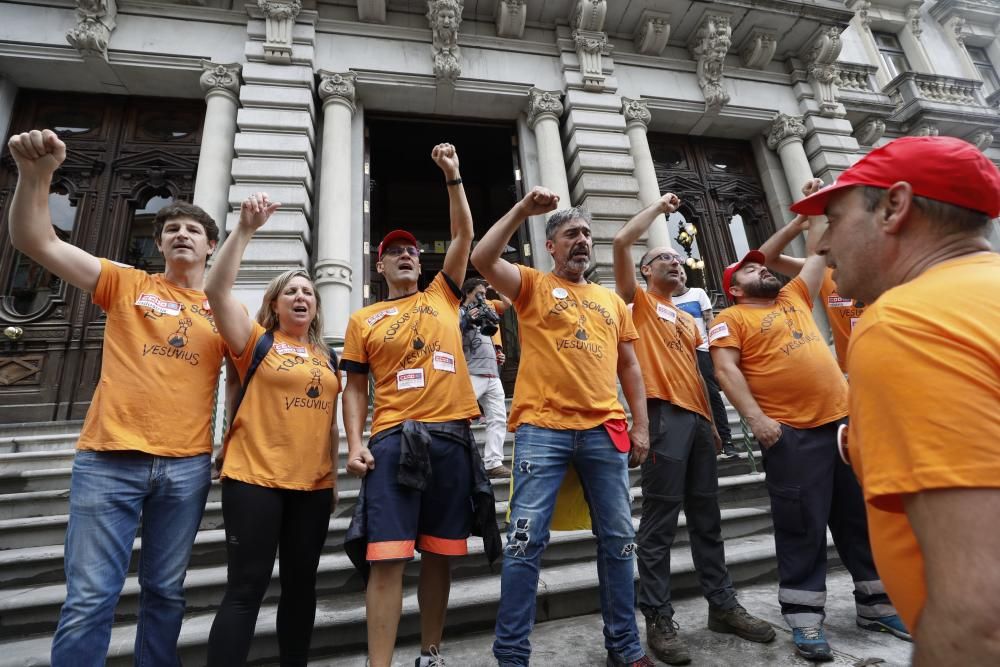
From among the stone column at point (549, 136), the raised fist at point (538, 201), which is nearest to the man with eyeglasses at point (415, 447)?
the raised fist at point (538, 201)

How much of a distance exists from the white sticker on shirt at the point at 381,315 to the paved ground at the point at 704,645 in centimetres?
204

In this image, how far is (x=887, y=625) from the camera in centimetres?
289

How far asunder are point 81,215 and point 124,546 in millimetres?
7234

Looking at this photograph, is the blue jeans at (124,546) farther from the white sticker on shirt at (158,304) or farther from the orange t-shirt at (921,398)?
the orange t-shirt at (921,398)

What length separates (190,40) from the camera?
7625 mm

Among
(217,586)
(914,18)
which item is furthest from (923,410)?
(914,18)

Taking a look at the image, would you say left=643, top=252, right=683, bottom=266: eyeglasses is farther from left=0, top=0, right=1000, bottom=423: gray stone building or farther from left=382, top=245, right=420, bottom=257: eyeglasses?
left=0, top=0, right=1000, bottom=423: gray stone building

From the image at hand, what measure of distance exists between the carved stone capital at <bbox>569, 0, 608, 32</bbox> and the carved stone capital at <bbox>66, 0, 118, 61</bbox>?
24.6ft

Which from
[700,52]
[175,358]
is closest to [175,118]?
[175,358]

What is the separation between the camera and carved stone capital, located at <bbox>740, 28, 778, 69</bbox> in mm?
9922

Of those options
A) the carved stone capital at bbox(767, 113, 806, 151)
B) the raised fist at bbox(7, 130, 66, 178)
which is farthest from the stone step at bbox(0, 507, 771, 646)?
the carved stone capital at bbox(767, 113, 806, 151)

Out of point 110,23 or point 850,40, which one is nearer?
point 110,23

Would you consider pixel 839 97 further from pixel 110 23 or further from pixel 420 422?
pixel 110 23

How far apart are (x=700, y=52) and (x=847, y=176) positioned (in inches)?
406
